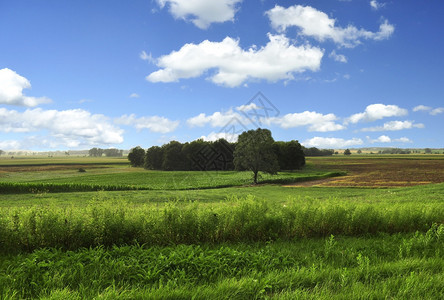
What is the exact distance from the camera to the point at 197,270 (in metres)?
5.08

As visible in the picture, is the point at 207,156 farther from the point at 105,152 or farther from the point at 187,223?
the point at 105,152

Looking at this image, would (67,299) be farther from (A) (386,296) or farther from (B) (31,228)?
(A) (386,296)

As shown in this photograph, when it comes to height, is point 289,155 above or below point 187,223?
above

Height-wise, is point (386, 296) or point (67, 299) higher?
point (67, 299)

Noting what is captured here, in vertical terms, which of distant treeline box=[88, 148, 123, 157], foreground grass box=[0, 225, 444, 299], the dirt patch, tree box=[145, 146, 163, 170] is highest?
distant treeline box=[88, 148, 123, 157]

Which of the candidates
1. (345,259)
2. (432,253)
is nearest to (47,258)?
(345,259)

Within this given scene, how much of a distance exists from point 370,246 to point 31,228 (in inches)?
342

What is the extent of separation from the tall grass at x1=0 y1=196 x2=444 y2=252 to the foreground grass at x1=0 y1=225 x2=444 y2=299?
2.69 ft

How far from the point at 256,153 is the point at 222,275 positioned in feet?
138

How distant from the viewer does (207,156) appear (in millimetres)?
74625

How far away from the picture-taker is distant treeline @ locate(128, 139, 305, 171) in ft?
234

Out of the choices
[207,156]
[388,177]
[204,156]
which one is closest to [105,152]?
[204,156]

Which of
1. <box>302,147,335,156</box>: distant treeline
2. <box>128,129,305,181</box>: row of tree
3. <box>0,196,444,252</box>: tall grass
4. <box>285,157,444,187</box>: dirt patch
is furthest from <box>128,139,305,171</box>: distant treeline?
<box>0,196,444,252</box>: tall grass

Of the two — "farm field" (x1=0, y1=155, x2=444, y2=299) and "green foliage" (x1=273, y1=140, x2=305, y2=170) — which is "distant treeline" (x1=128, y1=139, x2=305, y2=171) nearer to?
"green foliage" (x1=273, y1=140, x2=305, y2=170)
